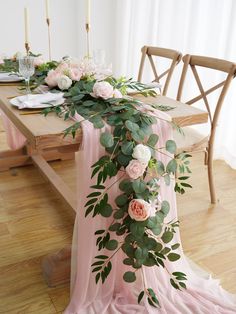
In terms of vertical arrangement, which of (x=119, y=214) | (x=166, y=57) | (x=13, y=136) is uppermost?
(x=166, y=57)

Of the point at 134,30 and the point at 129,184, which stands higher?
the point at 134,30

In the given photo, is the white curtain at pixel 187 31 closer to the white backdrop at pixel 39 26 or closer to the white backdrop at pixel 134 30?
the white backdrop at pixel 134 30

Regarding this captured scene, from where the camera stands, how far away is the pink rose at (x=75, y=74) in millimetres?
1830

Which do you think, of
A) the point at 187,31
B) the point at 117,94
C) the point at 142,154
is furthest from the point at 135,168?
the point at 187,31

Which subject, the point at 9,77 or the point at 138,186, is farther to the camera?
the point at 9,77

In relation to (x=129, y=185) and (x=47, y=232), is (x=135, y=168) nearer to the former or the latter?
(x=129, y=185)

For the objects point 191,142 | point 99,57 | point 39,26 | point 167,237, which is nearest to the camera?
point 167,237

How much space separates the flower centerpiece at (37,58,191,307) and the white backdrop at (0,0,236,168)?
150 centimetres

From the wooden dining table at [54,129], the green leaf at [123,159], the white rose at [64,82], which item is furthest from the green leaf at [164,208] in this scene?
the white rose at [64,82]

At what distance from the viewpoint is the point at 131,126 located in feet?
4.45

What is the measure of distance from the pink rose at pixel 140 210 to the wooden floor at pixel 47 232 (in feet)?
1.75

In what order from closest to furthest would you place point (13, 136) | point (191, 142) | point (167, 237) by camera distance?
point (167, 237) → point (191, 142) → point (13, 136)

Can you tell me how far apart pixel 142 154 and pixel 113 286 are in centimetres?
59

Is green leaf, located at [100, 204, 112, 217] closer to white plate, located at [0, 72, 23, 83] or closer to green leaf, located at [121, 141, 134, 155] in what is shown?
green leaf, located at [121, 141, 134, 155]
